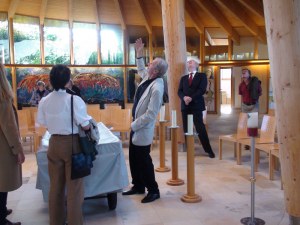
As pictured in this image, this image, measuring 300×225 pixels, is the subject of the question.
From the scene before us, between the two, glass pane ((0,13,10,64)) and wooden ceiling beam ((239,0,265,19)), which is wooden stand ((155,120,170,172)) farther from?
glass pane ((0,13,10,64))

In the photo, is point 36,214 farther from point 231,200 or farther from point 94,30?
point 94,30

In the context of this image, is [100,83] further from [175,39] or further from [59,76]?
[59,76]

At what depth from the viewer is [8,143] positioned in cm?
272

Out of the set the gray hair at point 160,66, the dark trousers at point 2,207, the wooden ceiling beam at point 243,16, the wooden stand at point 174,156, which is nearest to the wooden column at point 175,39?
the wooden stand at point 174,156

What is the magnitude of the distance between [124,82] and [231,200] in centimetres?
817

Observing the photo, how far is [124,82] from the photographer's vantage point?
37.3 feet

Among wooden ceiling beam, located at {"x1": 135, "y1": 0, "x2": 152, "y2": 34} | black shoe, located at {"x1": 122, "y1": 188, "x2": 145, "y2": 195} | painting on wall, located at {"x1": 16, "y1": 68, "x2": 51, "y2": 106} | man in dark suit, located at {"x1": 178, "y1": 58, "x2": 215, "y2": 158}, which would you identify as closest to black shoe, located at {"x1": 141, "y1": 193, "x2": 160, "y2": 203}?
black shoe, located at {"x1": 122, "y1": 188, "x2": 145, "y2": 195}

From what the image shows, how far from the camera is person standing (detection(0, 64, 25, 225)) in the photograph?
2660mm

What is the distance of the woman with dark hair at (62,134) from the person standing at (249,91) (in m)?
4.51

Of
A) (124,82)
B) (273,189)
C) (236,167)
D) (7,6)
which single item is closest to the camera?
(273,189)

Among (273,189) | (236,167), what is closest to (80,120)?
(273,189)

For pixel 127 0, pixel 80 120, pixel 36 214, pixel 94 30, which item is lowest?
pixel 36 214

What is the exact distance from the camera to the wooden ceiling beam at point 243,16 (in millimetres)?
10289

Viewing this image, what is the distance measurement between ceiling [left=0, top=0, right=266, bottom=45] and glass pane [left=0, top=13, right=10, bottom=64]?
0.78 ft
